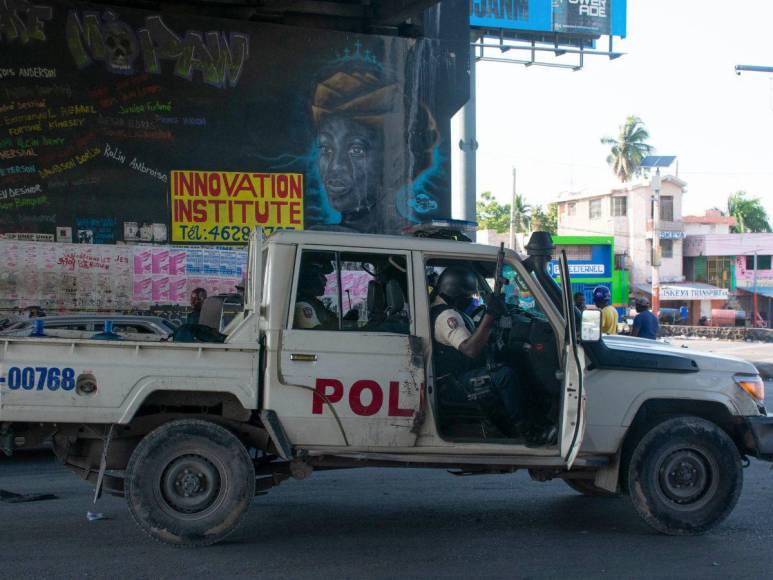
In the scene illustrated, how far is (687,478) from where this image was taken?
597 cm

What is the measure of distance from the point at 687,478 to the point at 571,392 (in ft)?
4.14

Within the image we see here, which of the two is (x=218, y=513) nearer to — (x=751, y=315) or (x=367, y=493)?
(x=367, y=493)

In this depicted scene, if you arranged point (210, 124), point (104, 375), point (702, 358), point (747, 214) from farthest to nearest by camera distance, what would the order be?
point (747, 214), point (210, 124), point (702, 358), point (104, 375)

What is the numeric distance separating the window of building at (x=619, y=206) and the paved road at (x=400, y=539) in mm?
51309

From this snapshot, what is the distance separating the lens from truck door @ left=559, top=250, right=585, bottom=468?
540 cm

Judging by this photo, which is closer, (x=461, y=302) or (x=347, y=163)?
(x=461, y=302)

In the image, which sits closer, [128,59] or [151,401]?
[151,401]

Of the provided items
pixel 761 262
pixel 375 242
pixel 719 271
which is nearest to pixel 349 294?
pixel 375 242

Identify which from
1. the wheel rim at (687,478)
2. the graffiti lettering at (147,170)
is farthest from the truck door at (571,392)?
the graffiti lettering at (147,170)

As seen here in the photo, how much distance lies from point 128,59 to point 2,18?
1.97 metres

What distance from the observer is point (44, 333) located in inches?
234

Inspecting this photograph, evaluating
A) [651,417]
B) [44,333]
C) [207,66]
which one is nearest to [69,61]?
[207,66]

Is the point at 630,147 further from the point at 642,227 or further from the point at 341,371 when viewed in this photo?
the point at 341,371

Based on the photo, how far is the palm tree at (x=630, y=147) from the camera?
70.2 m
